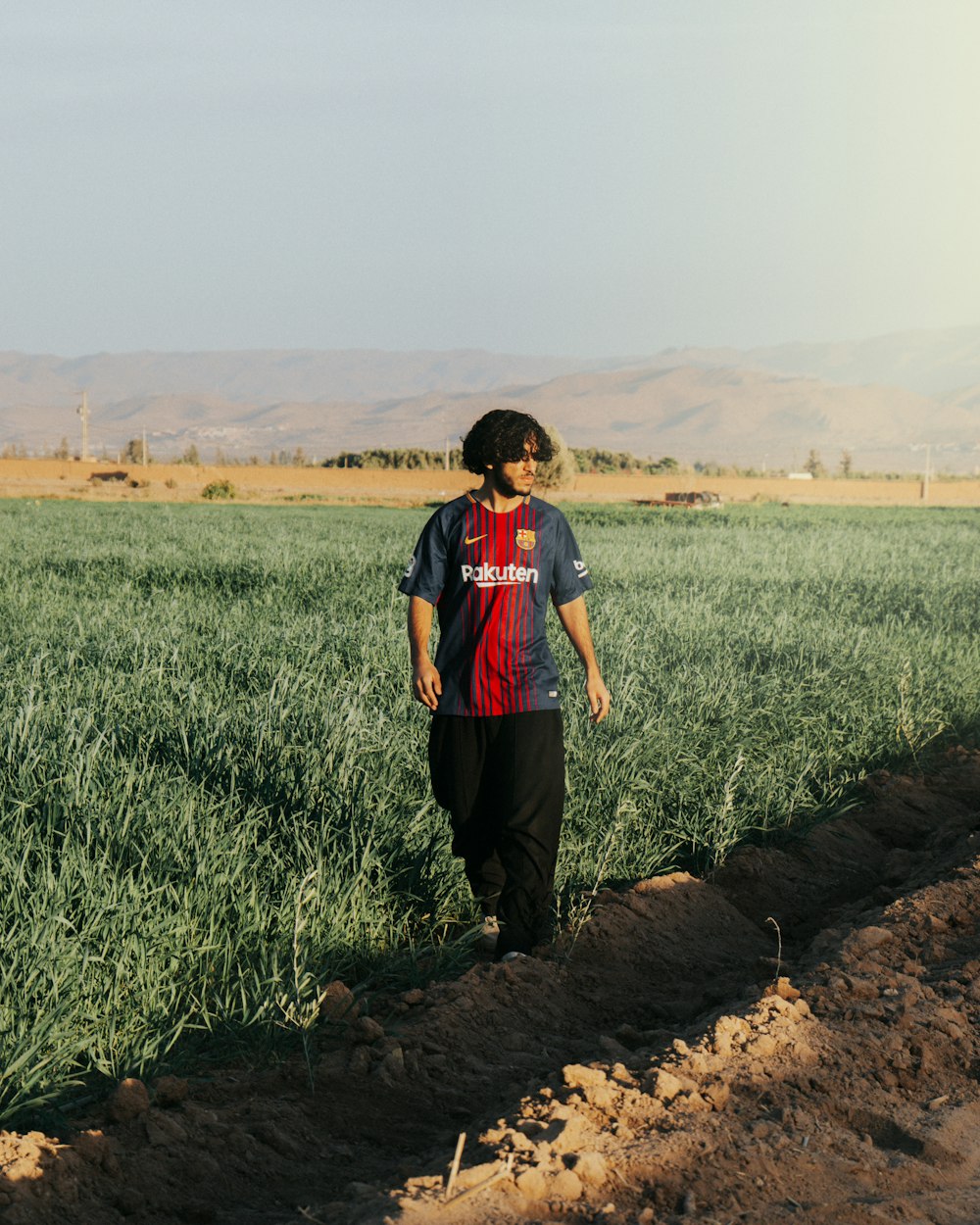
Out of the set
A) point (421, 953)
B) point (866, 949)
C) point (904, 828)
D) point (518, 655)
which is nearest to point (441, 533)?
point (518, 655)

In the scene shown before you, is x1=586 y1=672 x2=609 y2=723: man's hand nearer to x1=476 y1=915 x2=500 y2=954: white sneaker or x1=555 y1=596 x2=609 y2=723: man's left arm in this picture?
x1=555 y1=596 x2=609 y2=723: man's left arm

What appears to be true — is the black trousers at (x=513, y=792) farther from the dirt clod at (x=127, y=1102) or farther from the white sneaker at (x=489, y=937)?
the dirt clod at (x=127, y=1102)

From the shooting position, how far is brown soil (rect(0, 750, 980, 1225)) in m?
2.96

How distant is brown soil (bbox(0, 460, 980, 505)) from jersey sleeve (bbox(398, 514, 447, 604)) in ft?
187

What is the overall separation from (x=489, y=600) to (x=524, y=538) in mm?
259

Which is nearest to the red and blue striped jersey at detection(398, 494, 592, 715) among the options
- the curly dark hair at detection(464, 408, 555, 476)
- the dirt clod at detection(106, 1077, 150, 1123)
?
the curly dark hair at detection(464, 408, 555, 476)

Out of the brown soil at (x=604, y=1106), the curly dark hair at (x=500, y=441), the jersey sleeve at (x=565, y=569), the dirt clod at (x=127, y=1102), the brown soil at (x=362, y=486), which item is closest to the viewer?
the brown soil at (x=604, y=1106)

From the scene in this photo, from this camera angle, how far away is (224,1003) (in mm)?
3895

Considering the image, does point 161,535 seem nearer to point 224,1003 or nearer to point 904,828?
point 904,828

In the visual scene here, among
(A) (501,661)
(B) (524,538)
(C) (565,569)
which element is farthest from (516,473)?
(A) (501,661)

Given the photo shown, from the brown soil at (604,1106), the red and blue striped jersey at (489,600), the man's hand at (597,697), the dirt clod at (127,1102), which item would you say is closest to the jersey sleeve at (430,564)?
the red and blue striped jersey at (489,600)

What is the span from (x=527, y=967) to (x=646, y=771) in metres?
2.05

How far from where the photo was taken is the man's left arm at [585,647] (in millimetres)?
4805

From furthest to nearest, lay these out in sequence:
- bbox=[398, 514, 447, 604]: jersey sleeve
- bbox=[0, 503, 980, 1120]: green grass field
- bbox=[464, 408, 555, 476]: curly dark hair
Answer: bbox=[398, 514, 447, 604]: jersey sleeve → bbox=[464, 408, 555, 476]: curly dark hair → bbox=[0, 503, 980, 1120]: green grass field
